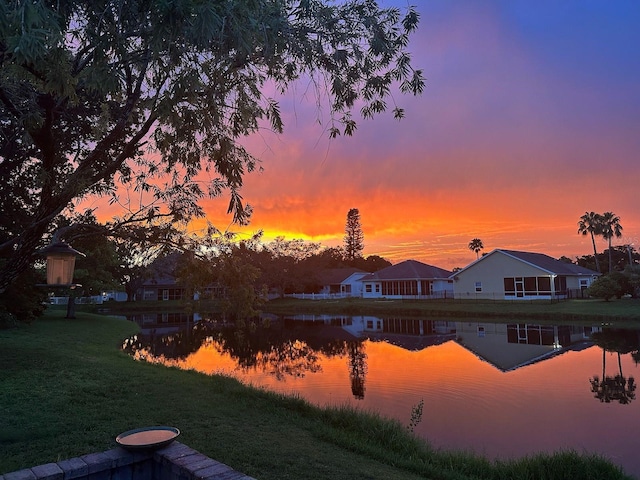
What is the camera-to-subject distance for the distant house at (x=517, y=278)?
39219 mm

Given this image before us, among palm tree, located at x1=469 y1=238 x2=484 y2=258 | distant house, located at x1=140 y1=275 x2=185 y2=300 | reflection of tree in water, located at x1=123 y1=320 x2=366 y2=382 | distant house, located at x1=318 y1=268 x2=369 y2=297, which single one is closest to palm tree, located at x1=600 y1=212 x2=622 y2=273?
palm tree, located at x1=469 y1=238 x2=484 y2=258

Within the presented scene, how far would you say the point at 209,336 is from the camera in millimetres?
28344

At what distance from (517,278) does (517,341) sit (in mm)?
19934

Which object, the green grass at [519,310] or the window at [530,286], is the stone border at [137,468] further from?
the window at [530,286]

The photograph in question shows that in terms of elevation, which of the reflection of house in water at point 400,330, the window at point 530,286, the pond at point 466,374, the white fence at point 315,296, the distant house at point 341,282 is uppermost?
the distant house at point 341,282

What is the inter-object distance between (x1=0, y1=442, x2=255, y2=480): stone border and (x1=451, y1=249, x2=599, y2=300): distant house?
40049 mm

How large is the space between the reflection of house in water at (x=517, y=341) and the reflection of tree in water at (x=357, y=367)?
509 cm

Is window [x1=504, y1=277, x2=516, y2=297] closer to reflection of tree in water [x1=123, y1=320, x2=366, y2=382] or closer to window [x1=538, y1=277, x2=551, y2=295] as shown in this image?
window [x1=538, y1=277, x2=551, y2=295]

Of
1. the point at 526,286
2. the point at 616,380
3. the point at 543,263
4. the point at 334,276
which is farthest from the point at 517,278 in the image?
the point at 334,276

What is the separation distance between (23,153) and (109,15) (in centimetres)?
613

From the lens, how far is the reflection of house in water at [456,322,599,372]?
18391mm

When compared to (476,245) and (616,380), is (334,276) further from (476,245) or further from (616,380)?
(616,380)

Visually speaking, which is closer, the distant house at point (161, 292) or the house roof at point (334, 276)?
the distant house at point (161, 292)

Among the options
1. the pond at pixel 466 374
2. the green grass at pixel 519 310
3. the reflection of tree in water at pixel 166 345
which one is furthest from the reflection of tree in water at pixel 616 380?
the reflection of tree in water at pixel 166 345
